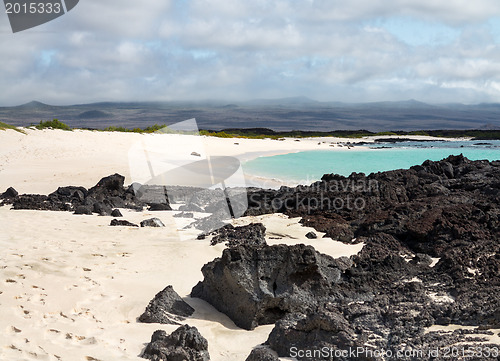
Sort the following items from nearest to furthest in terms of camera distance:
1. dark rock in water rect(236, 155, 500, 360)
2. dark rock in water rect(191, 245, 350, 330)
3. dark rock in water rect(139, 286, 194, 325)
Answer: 1. dark rock in water rect(236, 155, 500, 360)
2. dark rock in water rect(139, 286, 194, 325)
3. dark rock in water rect(191, 245, 350, 330)

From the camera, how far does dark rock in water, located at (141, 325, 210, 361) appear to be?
400 cm

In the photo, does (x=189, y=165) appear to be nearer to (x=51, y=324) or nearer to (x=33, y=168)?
(x=33, y=168)

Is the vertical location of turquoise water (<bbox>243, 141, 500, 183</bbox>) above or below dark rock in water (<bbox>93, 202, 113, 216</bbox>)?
below

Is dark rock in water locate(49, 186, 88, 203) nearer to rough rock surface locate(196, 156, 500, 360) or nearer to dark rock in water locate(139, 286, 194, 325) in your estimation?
rough rock surface locate(196, 156, 500, 360)

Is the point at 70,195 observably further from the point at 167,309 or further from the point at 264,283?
the point at 264,283

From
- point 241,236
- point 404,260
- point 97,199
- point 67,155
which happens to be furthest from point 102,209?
point 67,155

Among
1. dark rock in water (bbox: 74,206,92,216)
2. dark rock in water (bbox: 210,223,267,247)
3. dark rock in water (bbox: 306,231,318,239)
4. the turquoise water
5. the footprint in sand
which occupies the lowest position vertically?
the turquoise water

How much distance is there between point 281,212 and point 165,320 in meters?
6.90

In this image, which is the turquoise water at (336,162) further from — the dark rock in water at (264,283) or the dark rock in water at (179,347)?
the dark rock in water at (179,347)

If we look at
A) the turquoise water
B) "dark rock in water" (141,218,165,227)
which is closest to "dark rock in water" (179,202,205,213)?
"dark rock in water" (141,218,165,227)

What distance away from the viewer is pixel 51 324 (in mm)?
4477

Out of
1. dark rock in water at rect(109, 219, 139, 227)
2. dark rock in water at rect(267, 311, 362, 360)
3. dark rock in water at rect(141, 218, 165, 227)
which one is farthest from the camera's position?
dark rock in water at rect(141, 218, 165, 227)

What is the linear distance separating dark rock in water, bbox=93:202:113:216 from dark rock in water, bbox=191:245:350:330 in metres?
5.67

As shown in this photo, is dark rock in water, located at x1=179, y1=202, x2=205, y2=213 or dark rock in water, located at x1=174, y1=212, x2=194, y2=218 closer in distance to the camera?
dark rock in water, located at x1=174, y1=212, x2=194, y2=218
